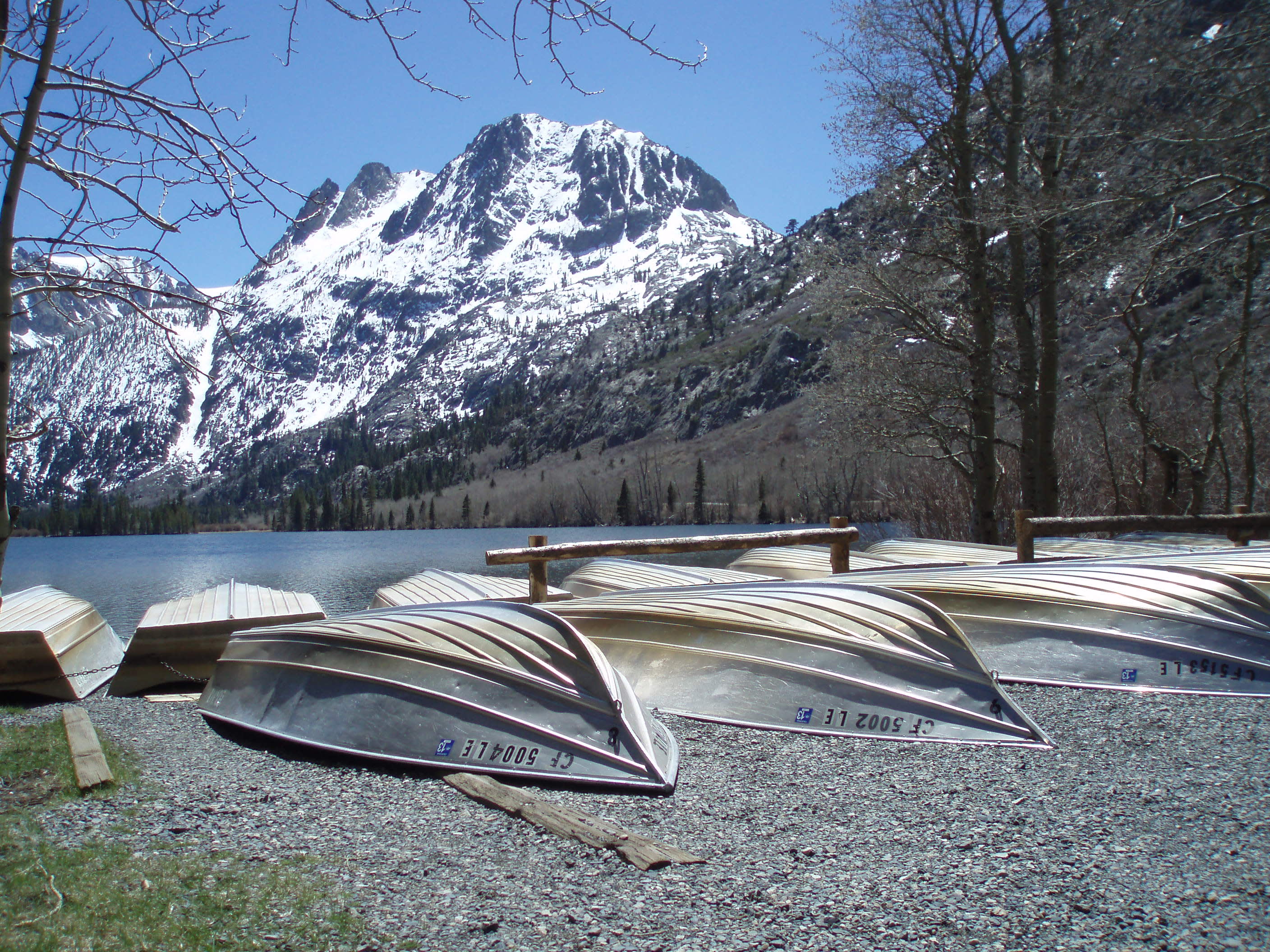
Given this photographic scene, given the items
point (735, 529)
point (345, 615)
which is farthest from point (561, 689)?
point (735, 529)

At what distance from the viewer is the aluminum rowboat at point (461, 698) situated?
4496 millimetres

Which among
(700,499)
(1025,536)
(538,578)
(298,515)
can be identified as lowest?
(298,515)

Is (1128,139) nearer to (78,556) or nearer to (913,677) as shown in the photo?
(913,677)

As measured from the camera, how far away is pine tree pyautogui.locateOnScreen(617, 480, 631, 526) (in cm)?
9488

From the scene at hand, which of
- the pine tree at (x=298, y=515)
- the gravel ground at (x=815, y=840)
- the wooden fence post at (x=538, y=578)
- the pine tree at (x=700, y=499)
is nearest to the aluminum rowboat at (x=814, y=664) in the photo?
the gravel ground at (x=815, y=840)

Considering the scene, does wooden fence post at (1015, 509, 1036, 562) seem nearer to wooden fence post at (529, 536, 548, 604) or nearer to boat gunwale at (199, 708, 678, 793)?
wooden fence post at (529, 536, 548, 604)

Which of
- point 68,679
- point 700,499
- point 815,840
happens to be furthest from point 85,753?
point 700,499

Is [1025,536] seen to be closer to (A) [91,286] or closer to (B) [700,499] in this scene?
(A) [91,286]

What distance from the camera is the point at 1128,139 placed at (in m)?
8.98

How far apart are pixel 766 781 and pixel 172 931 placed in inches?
106

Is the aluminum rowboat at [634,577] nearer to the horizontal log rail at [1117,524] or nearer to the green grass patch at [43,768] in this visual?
the horizontal log rail at [1117,524]

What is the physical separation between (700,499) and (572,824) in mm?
88615

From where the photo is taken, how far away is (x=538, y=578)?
8023 millimetres

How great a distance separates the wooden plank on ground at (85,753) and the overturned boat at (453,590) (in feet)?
11.1
